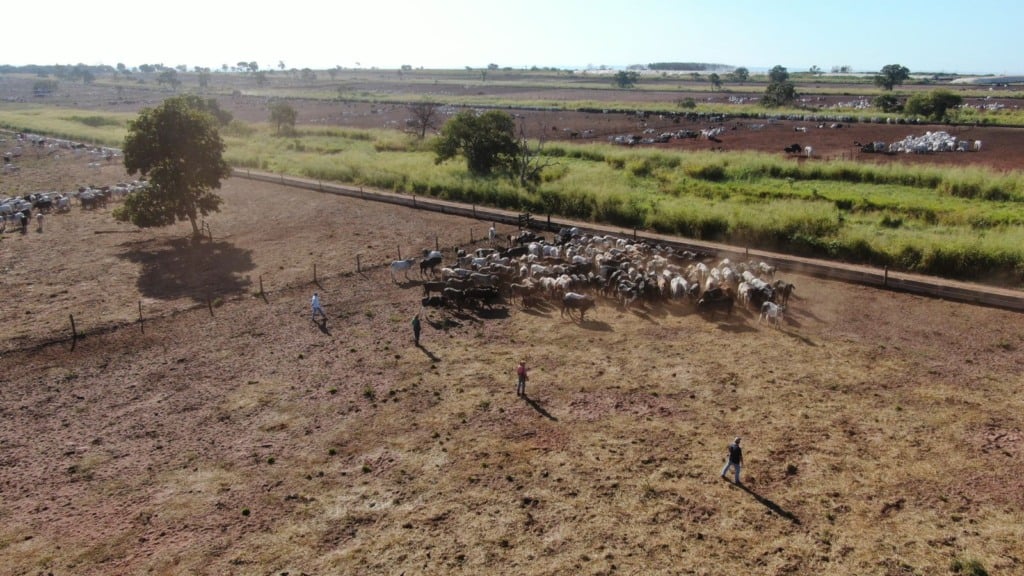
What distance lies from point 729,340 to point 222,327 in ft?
60.8

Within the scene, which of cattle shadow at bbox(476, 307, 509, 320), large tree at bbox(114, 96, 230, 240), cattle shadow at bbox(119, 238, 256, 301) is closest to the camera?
cattle shadow at bbox(476, 307, 509, 320)

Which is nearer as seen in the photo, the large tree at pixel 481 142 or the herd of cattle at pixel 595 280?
the herd of cattle at pixel 595 280

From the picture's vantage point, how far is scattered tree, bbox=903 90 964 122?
85.4 meters

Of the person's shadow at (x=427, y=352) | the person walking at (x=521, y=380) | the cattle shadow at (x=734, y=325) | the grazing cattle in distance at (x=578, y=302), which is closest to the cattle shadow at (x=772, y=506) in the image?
the person walking at (x=521, y=380)

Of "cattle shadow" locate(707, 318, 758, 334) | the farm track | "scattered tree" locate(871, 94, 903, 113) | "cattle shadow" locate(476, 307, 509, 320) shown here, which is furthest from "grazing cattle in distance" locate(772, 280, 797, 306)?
"scattered tree" locate(871, 94, 903, 113)

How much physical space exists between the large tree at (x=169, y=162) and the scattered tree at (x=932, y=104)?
89.8 m

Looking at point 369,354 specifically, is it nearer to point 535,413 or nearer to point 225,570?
point 535,413

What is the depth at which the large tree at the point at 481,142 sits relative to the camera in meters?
52.6

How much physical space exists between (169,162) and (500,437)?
2865 centimetres

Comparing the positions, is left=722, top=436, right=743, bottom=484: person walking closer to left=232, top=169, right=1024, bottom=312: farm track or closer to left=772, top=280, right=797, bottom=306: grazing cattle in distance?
left=772, top=280, right=797, bottom=306: grazing cattle in distance

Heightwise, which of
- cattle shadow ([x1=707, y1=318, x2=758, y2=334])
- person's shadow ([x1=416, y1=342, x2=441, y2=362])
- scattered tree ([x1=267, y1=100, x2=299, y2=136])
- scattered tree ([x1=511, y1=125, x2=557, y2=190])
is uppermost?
scattered tree ([x1=267, y1=100, x2=299, y2=136])

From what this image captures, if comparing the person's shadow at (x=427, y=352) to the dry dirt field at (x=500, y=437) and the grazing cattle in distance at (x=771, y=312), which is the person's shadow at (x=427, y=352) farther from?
the grazing cattle in distance at (x=771, y=312)

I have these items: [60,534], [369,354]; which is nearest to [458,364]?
[369,354]

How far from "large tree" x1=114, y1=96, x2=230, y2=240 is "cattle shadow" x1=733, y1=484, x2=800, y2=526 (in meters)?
32.7
